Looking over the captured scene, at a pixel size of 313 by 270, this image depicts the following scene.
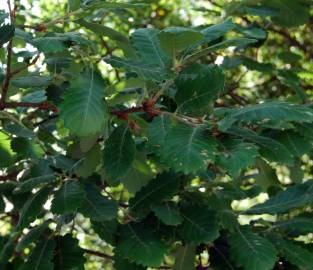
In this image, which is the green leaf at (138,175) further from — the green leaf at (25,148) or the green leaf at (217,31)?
the green leaf at (217,31)

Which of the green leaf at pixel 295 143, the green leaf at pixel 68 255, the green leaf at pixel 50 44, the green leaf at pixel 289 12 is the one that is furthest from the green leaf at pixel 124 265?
the green leaf at pixel 289 12

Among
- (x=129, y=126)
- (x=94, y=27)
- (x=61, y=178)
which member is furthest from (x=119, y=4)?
(x=61, y=178)

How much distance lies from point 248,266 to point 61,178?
611mm

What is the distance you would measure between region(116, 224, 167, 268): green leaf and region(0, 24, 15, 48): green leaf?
63cm

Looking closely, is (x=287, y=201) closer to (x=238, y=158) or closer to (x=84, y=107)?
(x=238, y=158)

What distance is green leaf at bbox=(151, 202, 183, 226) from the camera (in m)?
1.58

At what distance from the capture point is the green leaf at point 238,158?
49.6 inches

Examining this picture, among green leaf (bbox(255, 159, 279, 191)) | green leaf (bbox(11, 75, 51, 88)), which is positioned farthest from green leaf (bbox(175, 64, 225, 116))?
green leaf (bbox(255, 159, 279, 191))

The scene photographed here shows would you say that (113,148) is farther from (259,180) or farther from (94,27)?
(259,180)

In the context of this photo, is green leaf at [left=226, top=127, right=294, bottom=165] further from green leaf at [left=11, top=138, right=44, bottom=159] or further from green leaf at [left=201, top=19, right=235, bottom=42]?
green leaf at [left=11, top=138, right=44, bottom=159]

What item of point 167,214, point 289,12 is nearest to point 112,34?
point 167,214

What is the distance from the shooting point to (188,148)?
129 cm

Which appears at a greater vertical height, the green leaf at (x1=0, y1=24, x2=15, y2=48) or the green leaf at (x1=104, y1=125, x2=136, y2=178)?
the green leaf at (x1=0, y1=24, x2=15, y2=48)

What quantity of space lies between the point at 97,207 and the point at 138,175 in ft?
1.15
